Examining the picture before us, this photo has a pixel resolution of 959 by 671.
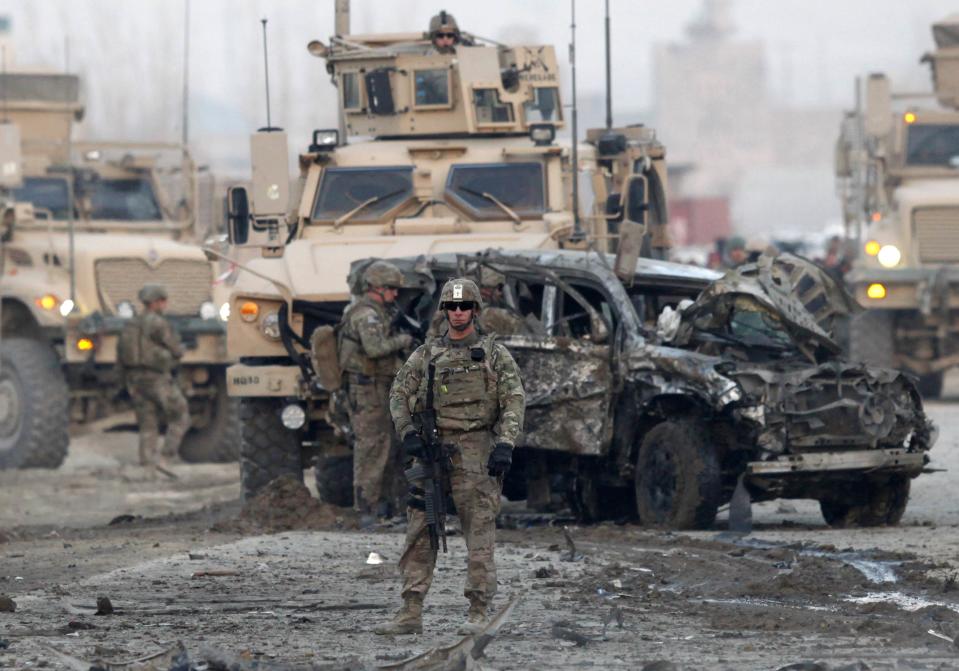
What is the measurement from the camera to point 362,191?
51.6ft

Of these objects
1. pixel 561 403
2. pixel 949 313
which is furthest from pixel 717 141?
pixel 561 403

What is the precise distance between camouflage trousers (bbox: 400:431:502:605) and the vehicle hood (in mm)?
3774

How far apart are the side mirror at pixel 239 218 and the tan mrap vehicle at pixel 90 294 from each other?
3748 mm

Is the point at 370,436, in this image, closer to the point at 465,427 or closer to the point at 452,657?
the point at 465,427

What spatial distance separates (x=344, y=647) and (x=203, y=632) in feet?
2.31

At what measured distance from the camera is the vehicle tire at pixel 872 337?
21469 mm

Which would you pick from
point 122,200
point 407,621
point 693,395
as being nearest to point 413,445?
point 407,621

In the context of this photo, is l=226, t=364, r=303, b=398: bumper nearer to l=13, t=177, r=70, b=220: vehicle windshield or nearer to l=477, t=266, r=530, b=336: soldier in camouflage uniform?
l=477, t=266, r=530, b=336: soldier in camouflage uniform

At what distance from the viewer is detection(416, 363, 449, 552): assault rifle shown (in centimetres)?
927

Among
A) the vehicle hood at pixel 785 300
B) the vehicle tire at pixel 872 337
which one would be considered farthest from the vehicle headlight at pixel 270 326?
the vehicle tire at pixel 872 337

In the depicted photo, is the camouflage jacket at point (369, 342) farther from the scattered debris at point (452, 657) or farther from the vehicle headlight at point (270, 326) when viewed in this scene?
the scattered debris at point (452, 657)

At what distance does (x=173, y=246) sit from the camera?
2030cm

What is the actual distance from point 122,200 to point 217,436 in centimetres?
251

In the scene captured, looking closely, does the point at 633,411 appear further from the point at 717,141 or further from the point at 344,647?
the point at 717,141
